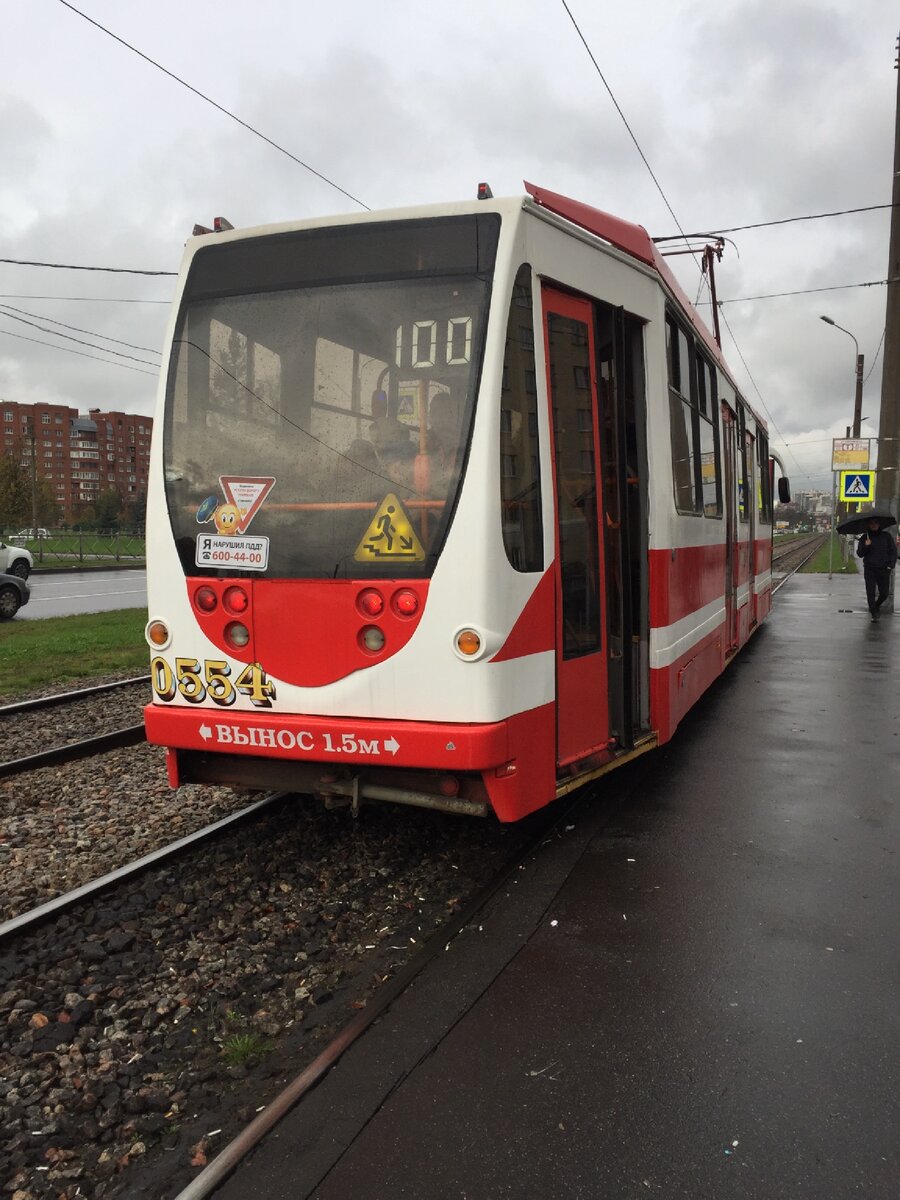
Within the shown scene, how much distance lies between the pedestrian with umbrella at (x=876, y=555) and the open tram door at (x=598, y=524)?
12652mm

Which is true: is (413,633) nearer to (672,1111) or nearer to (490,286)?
(490,286)

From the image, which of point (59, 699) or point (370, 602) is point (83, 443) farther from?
point (370, 602)

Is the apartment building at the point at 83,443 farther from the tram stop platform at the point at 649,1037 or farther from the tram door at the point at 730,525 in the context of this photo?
the tram stop platform at the point at 649,1037

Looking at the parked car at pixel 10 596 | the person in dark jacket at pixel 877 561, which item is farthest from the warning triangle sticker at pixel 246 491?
the parked car at pixel 10 596

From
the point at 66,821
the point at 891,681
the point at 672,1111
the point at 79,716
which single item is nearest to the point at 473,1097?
the point at 672,1111

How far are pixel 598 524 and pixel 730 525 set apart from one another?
4.82 m

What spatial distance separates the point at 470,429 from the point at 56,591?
23811 millimetres

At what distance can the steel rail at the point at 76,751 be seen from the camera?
6777 millimetres

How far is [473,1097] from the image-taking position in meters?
2.92

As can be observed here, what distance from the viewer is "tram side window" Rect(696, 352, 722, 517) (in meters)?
7.41

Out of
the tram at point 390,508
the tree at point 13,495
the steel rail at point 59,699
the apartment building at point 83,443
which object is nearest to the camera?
the tram at point 390,508

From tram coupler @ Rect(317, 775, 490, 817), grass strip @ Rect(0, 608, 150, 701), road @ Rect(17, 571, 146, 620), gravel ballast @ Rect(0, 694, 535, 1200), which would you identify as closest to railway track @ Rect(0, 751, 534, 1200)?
gravel ballast @ Rect(0, 694, 535, 1200)

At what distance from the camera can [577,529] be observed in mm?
4836

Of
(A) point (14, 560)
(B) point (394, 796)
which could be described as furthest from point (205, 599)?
(A) point (14, 560)
